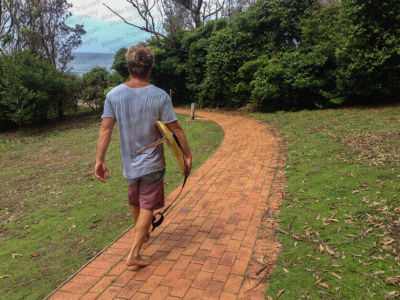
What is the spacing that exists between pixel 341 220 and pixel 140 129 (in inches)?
89.4

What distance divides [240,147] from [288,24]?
769 cm

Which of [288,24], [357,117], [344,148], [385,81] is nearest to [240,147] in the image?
[344,148]

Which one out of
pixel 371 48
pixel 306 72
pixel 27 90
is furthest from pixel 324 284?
pixel 27 90

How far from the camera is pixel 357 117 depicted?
9.24 meters

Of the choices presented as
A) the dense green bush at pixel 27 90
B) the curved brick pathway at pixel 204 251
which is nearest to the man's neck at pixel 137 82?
the curved brick pathway at pixel 204 251

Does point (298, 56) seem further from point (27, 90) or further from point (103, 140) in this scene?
point (103, 140)

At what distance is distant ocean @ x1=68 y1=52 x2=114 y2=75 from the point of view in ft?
61.1

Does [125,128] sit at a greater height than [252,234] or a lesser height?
greater

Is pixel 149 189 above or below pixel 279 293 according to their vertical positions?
above

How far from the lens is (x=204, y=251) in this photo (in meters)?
3.27

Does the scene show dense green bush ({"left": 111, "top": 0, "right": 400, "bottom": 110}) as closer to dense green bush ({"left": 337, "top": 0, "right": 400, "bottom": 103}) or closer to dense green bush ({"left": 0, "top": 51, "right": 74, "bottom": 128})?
dense green bush ({"left": 337, "top": 0, "right": 400, "bottom": 103})

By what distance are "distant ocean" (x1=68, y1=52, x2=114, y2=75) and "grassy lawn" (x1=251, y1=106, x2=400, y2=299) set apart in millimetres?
14349

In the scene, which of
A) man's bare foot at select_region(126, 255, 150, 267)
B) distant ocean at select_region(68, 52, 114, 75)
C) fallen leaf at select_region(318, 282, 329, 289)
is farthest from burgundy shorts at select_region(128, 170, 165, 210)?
distant ocean at select_region(68, 52, 114, 75)

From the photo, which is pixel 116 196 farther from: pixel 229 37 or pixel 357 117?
pixel 229 37
